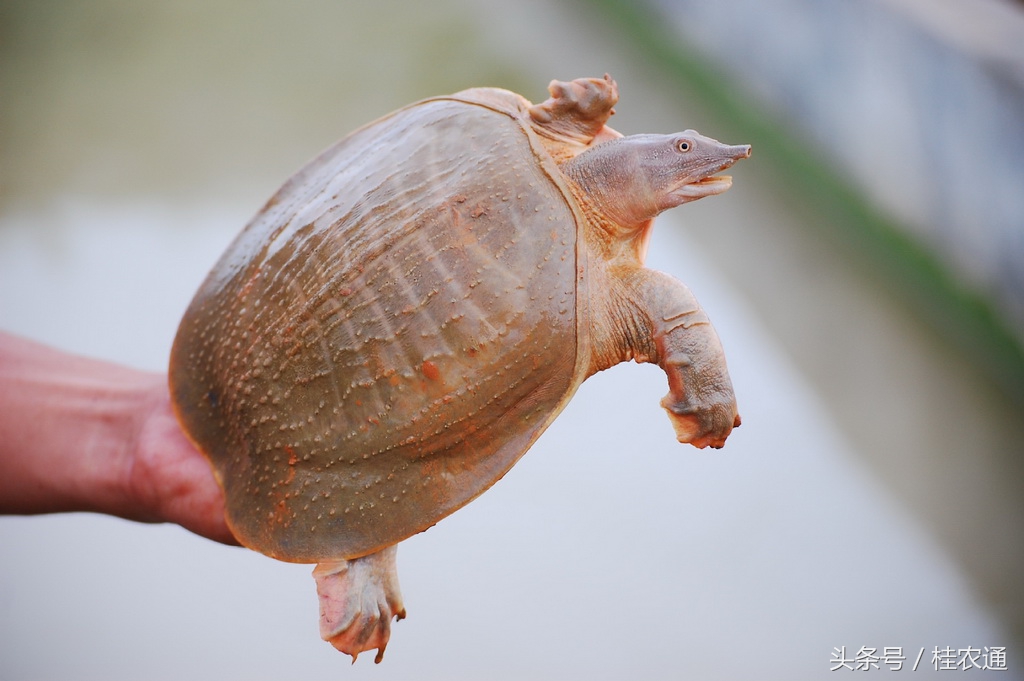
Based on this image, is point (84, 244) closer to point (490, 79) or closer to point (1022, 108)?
point (490, 79)

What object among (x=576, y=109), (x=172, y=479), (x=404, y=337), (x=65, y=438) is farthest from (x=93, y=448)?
(x=576, y=109)

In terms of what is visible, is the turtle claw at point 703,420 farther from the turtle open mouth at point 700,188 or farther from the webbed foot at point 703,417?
the turtle open mouth at point 700,188

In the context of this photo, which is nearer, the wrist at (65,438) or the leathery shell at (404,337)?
Answer: the leathery shell at (404,337)

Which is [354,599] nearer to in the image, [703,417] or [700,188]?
[703,417]

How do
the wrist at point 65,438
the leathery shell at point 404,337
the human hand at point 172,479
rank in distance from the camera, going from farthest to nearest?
1. the wrist at point 65,438
2. the human hand at point 172,479
3. the leathery shell at point 404,337

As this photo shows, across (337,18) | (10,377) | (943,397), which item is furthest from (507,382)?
(337,18)

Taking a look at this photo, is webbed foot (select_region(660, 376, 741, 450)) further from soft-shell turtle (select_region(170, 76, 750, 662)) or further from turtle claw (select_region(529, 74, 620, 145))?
turtle claw (select_region(529, 74, 620, 145))

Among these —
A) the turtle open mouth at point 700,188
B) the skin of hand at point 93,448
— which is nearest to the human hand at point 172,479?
the skin of hand at point 93,448

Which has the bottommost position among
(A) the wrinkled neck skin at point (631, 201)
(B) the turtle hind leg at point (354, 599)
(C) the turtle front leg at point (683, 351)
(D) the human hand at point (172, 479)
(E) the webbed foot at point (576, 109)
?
(B) the turtle hind leg at point (354, 599)
